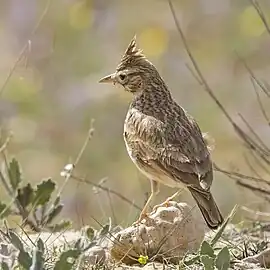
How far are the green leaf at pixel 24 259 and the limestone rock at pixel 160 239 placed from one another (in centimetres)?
75

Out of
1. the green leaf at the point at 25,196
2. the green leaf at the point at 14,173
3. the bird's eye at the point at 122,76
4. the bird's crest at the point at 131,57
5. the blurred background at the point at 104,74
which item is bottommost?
the blurred background at the point at 104,74

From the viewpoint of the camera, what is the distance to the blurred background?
888 cm

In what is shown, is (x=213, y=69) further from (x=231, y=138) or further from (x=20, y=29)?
(x=20, y=29)

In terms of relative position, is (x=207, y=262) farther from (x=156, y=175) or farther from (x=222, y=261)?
(x=156, y=175)

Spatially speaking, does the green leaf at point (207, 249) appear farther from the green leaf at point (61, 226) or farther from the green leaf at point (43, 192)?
the green leaf at point (61, 226)

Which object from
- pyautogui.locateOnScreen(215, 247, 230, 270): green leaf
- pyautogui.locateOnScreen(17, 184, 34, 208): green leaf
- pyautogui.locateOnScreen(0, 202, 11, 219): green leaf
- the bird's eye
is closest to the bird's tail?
pyautogui.locateOnScreen(215, 247, 230, 270): green leaf

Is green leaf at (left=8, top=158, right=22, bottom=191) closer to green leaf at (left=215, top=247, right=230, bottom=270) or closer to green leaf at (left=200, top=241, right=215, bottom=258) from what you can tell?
green leaf at (left=200, top=241, right=215, bottom=258)

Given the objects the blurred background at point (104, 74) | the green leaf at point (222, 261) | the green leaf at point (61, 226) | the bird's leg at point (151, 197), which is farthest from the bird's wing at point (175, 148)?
the blurred background at point (104, 74)

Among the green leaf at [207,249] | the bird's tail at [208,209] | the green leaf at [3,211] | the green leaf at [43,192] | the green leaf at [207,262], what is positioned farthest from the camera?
the green leaf at [43,192]

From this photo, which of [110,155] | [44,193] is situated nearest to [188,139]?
[44,193]

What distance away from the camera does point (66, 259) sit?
3611 mm

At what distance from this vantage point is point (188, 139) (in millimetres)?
4609

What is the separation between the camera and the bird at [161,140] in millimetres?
4375

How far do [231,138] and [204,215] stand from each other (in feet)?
16.6
